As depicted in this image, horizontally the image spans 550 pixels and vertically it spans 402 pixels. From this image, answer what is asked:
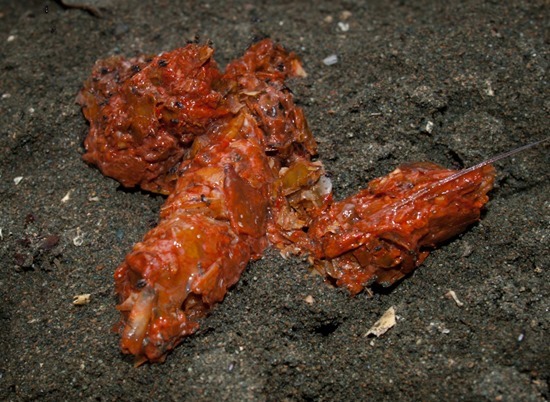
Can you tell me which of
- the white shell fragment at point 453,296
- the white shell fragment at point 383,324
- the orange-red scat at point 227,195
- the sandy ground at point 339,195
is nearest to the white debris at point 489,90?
the sandy ground at point 339,195

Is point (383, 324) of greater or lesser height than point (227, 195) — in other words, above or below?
below

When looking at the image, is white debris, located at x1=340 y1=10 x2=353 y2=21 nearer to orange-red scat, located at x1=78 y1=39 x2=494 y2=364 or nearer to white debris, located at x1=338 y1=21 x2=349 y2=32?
white debris, located at x1=338 y1=21 x2=349 y2=32

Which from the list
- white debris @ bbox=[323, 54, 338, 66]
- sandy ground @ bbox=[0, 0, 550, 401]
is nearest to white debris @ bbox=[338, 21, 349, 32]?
sandy ground @ bbox=[0, 0, 550, 401]

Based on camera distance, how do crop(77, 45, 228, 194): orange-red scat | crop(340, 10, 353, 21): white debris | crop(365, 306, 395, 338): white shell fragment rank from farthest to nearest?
1. crop(340, 10, 353, 21): white debris
2. crop(77, 45, 228, 194): orange-red scat
3. crop(365, 306, 395, 338): white shell fragment

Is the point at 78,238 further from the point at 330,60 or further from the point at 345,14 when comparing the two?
the point at 345,14

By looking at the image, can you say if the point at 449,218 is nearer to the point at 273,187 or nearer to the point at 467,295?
the point at 467,295

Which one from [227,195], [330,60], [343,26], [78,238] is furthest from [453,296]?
[343,26]

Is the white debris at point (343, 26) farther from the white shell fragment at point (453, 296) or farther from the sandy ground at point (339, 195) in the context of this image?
the white shell fragment at point (453, 296)
